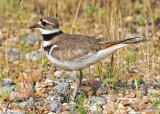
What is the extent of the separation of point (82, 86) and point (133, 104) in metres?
0.82

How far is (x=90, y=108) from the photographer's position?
368cm

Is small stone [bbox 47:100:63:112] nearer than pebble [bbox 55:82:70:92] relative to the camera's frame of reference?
Yes

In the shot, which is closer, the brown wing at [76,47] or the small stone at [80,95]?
the small stone at [80,95]

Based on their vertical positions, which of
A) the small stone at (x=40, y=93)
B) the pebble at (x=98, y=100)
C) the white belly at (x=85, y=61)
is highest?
the white belly at (x=85, y=61)

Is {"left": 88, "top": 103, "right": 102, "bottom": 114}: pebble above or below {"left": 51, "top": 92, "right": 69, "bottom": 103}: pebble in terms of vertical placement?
below

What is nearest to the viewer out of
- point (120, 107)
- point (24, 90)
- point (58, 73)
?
point (120, 107)

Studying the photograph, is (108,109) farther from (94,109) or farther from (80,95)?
(80,95)

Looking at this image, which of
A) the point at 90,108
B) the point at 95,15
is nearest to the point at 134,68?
the point at 90,108

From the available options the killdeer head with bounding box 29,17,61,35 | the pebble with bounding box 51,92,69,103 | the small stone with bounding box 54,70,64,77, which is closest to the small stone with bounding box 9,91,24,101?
the pebble with bounding box 51,92,69,103

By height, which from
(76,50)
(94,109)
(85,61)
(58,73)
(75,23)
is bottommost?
(94,109)

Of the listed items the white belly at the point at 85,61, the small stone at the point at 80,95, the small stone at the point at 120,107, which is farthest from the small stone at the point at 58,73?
the small stone at the point at 120,107

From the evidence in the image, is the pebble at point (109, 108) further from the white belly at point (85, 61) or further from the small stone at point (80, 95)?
the white belly at point (85, 61)

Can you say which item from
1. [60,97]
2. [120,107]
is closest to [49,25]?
[60,97]

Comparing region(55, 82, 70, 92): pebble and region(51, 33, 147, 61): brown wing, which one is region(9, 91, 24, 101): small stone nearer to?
region(55, 82, 70, 92): pebble
